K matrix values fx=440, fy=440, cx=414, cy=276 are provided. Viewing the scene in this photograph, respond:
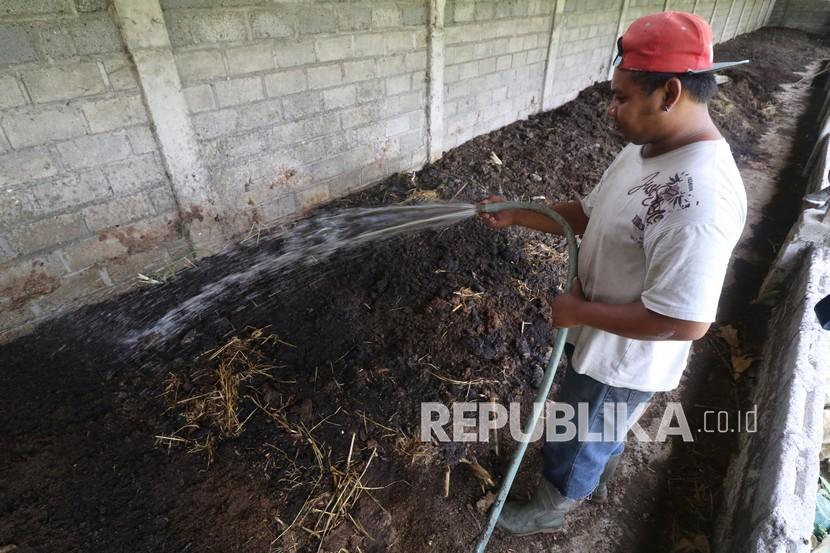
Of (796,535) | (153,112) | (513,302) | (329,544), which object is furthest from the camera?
(513,302)

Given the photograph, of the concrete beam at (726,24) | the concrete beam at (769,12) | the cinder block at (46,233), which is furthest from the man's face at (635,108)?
the concrete beam at (769,12)

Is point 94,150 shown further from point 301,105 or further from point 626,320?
point 626,320

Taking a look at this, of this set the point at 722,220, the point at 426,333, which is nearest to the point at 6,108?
the point at 426,333

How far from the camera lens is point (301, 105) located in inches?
141

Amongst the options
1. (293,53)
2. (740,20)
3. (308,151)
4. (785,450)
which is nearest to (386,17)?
(293,53)

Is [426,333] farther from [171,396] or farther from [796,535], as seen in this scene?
[796,535]

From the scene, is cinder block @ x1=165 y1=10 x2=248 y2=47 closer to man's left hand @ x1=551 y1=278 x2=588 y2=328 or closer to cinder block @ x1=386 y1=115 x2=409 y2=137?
cinder block @ x1=386 y1=115 x2=409 y2=137

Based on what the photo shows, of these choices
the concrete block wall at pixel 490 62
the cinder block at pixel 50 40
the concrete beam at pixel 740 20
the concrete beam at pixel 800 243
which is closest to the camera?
the cinder block at pixel 50 40

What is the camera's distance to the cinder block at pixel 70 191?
259cm

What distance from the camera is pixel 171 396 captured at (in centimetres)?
237

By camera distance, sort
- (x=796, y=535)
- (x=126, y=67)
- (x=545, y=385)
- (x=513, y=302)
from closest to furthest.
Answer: (x=796, y=535) → (x=545, y=385) → (x=126, y=67) → (x=513, y=302)

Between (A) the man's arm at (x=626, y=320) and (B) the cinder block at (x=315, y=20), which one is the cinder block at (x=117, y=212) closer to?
(B) the cinder block at (x=315, y=20)

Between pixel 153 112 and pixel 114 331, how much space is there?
4.68ft

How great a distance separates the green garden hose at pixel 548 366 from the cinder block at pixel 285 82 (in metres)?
2.24
